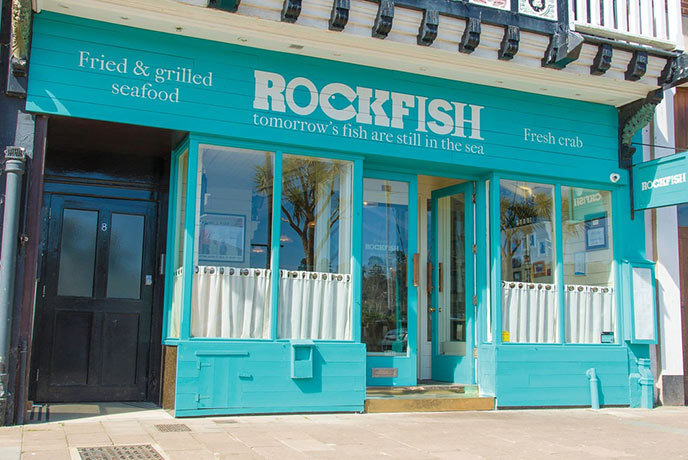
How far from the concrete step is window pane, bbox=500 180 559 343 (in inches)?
35.1

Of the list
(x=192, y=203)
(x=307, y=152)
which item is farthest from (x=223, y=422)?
(x=307, y=152)

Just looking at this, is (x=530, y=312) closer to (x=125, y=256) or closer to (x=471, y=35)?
(x=471, y=35)

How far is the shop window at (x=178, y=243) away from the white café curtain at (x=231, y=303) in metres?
0.28

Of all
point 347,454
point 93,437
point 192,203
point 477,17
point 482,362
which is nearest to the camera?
point 347,454

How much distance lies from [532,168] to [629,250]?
1.94 m

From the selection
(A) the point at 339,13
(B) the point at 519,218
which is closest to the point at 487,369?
(B) the point at 519,218

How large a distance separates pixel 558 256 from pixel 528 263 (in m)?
0.44

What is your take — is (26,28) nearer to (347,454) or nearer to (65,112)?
(65,112)

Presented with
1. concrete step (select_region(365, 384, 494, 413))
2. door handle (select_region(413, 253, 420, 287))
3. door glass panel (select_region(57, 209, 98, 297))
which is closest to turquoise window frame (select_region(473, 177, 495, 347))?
concrete step (select_region(365, 384, 494, 413))

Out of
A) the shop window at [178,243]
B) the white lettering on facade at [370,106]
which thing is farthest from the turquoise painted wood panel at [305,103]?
the shop window at [178,243]

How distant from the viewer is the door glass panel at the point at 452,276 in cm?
954

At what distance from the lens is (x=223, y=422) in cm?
702

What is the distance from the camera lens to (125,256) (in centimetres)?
870

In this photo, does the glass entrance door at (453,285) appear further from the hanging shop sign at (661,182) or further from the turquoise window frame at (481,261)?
the hanging shop sign at (661,182)
